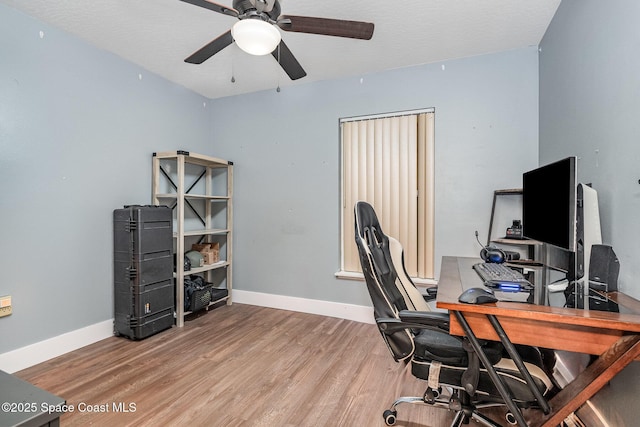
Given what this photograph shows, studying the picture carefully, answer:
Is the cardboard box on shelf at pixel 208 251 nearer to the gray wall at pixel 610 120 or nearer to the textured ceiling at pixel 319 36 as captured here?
the textured ceiling at pixel 319 36

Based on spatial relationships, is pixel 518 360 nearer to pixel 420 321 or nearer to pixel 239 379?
pixel 420 321

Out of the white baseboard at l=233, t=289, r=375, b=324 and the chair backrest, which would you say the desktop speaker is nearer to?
the chair backrest

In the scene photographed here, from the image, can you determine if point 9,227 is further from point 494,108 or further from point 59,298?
point 494,108

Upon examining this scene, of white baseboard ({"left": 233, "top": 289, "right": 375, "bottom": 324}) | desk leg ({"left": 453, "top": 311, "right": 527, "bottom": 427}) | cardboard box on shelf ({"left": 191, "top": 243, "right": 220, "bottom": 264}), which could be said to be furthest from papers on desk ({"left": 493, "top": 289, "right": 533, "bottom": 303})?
cardboard box on shelf ({"left": 191, "top": 243, "right": 220, "bottom": 264})

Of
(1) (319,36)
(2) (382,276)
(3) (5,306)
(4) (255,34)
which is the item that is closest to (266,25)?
(4) (255,34)

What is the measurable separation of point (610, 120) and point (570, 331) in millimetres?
1085

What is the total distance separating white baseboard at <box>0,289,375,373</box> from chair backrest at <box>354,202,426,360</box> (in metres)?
1.55

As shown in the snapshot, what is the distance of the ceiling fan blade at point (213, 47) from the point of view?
193 centimetres

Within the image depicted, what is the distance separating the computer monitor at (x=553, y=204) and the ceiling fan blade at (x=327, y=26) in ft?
4.05

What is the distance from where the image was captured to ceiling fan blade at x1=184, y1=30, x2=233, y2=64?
193 cm

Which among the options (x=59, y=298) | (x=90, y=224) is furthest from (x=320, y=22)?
(x=59, y=298)

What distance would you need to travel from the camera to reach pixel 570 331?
1.05m

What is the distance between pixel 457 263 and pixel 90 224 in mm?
3037

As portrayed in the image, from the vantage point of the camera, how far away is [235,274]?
3.89 m
